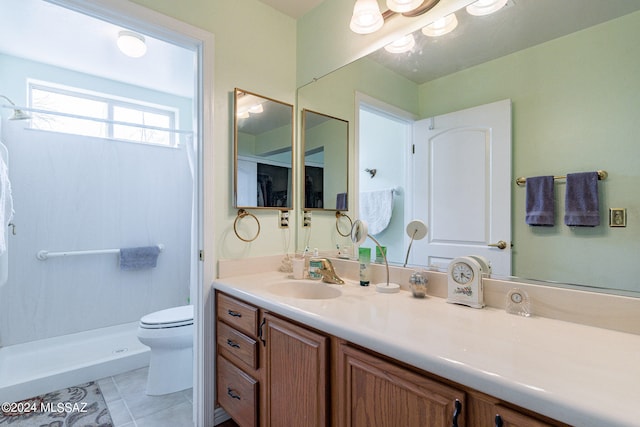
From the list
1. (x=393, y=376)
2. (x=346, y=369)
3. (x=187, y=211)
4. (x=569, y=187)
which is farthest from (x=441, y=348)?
(x=187, y=211)

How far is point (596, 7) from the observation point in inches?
38.3

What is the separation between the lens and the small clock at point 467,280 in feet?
3.57

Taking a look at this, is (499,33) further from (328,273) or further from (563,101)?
(328,273)

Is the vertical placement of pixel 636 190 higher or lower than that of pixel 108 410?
higher

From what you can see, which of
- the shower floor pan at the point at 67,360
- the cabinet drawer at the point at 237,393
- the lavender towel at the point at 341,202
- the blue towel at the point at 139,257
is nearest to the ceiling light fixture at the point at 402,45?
the lavender towel at the point at 341,202

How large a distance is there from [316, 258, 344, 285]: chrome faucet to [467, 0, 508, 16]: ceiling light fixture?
1.27m

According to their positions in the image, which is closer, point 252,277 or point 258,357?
point 258,357

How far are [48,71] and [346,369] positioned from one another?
343cm

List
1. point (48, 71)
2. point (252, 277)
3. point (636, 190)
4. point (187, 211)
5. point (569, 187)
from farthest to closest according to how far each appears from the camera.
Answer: point (187, 211) → point (48, 71) → point (252, 277) → point (569, 187) → point (636, 190)

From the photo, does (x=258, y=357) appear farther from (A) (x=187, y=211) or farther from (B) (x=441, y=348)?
(A) (x=187, y=211)

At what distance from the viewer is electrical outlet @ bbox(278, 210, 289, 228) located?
76.1 inches

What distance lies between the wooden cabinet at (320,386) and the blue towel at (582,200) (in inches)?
27.0

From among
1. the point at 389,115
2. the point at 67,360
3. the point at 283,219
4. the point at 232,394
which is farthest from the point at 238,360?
the point at 67,360

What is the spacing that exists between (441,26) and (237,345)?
1.71m
